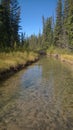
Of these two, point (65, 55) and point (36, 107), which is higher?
point (36, 107)

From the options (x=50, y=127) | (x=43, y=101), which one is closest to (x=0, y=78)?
(x=43, y=101)

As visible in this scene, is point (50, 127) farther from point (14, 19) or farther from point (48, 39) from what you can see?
point (48, 39)

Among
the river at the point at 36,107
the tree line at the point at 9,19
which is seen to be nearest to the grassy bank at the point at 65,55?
the tree line at the point at 9,19

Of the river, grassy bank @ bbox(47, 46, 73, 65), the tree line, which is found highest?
the tree line

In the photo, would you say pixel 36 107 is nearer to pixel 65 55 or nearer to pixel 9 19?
pixel 65 55

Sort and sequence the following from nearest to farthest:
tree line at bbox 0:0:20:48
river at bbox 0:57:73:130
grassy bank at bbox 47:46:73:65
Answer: river at bbox 0:57:73:130
grassy bank at bbox 47:46:73:65
tree line at bbox 0:0:20:48

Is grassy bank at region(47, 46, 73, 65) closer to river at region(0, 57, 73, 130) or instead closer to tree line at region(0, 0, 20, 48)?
tree line at region(0, 0, 20, 48)

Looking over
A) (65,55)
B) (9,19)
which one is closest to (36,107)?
(65,55)

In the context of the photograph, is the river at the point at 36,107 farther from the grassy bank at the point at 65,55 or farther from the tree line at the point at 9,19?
the tree line at the point at 9,19

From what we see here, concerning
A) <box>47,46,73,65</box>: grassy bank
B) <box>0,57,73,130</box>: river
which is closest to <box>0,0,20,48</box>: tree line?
<box>47,46,73,65</box>: grassy bank

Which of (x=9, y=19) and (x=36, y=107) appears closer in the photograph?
(x=36, y=107)

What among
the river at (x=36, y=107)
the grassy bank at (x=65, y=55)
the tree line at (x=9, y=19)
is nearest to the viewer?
the river at (x=36, y=107)

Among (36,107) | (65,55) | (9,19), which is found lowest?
(65,55)

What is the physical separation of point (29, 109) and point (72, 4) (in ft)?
133
